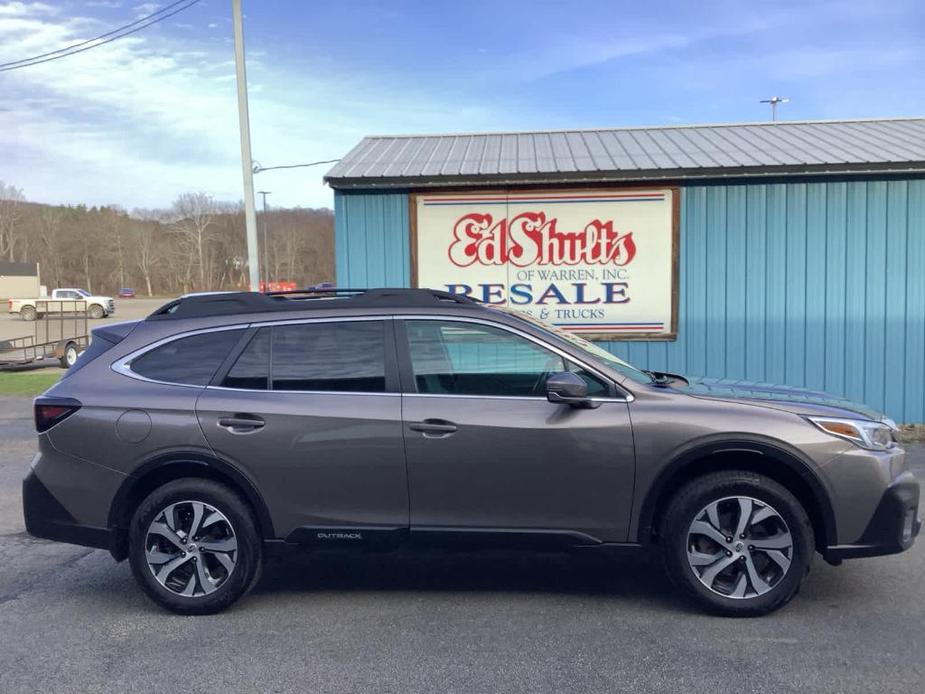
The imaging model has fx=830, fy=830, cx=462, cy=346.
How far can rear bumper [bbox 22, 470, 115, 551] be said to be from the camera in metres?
4.64

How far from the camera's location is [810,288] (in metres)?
9.54

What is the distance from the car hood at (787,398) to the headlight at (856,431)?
4 centimetres

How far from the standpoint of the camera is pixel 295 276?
100562mm

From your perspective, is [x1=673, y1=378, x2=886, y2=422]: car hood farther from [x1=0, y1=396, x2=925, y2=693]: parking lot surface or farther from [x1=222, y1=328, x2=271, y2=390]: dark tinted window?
[x1=222, y1=328, x2=271, y2=390]: dark tinted window

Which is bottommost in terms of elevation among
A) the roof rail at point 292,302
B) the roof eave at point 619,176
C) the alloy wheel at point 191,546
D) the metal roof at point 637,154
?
the alloy wheel at point 191,546

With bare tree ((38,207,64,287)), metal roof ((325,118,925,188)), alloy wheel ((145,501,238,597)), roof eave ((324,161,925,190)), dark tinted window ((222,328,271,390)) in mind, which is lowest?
alloy wheel ((145,501,238,597))

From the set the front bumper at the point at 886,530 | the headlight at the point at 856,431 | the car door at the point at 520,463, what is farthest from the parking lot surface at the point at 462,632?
the headlight at the point at 856,431

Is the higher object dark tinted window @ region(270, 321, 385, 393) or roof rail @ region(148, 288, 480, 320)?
roof rail @ region(148, 288, 480, 320)

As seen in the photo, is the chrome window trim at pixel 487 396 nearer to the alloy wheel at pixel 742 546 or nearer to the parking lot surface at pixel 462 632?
the alloy wheel at pixel 742 546

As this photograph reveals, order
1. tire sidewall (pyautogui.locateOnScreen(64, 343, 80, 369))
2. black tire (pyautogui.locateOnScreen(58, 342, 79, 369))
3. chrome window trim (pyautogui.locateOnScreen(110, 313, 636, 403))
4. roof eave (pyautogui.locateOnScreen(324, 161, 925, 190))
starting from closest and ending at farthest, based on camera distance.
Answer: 1. chrome window trim (pyautogui.locateOnScreen(110, 313, 636, 403))
2. roof eave (pyautogui.locateOnScreen(324, 161, 925, 190))
3. black tire (pyautogui.locateOnScreen(58, 342, 79, 369))
4. tire sidewall (pyautogui.locateOnScreen(64, 343, 80, 369))

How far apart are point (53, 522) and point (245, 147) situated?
1156 cm

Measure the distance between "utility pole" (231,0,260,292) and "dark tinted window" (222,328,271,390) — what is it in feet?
32.4

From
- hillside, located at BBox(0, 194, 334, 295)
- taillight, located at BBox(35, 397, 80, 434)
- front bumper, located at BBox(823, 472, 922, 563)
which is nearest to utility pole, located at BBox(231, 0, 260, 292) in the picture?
taillight, located at BBox(35, 397, 80, 434)

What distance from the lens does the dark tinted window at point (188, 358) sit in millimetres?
4750
